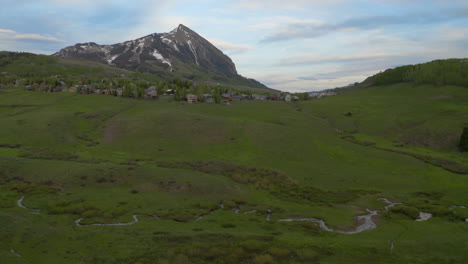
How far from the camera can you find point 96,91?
640ft

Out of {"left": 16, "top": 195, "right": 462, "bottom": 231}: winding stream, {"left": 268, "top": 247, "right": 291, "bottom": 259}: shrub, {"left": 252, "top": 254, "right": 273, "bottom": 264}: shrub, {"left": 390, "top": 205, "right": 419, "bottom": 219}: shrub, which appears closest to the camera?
{"left": 252, "top": 254, "right": 273, "bottom": 264}: shrub

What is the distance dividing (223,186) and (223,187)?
423 mm

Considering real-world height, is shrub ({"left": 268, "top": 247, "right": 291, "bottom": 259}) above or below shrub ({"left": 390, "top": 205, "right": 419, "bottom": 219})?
above

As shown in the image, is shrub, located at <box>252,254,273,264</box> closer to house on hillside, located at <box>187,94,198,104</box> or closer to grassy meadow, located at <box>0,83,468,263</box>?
grassy meadow, located at <box>0,83,468,263</box>

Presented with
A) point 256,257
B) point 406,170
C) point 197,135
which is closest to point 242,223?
point 256,257

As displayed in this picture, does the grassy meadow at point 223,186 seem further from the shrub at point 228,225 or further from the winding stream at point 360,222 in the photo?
the winding stream at point 360,222

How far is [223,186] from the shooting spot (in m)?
58.8

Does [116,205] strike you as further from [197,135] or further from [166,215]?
[197,135]

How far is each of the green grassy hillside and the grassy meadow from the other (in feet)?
0.87

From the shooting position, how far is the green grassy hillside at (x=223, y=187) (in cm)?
3009

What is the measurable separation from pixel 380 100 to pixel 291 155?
123m

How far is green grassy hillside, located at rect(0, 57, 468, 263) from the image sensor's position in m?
30.1

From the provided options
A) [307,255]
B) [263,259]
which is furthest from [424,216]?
[263,259]

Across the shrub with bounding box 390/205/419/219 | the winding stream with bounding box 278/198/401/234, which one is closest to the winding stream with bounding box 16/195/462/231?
the winding stream with bounding box 278/198/401/234
